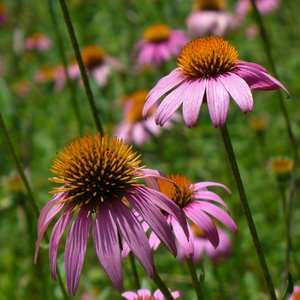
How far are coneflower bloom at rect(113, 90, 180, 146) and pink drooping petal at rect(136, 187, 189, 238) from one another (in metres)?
1.87

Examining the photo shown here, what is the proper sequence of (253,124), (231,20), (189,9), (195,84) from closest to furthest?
(195,84), (253,124), (231,20), (189,9)

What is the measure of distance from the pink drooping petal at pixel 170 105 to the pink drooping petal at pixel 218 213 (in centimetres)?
21

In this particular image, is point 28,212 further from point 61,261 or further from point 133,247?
point 133,247

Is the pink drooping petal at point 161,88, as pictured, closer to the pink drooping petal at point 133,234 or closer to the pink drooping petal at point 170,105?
the pink drooping petal at point 170,105

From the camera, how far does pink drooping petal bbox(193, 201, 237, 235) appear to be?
732mm

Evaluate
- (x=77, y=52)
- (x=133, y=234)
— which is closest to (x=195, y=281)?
(x=133, y=234)

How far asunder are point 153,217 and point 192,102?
0.77 feet

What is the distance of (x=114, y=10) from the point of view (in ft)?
11.2

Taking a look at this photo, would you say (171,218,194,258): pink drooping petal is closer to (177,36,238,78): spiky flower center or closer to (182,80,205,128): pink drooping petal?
(182,80,205,128): pink drooping petal

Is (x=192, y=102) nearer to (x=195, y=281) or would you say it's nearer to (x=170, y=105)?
(x=170, y=105)

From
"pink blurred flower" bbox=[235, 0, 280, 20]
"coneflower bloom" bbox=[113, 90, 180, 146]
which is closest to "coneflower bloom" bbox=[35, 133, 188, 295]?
"coneflower bloom" bbox=[113, 90, 180, 146]

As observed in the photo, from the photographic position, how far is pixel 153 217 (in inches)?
27.1

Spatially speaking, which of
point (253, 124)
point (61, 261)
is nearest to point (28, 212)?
point (61, 261)

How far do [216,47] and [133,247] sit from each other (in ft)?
1.57
